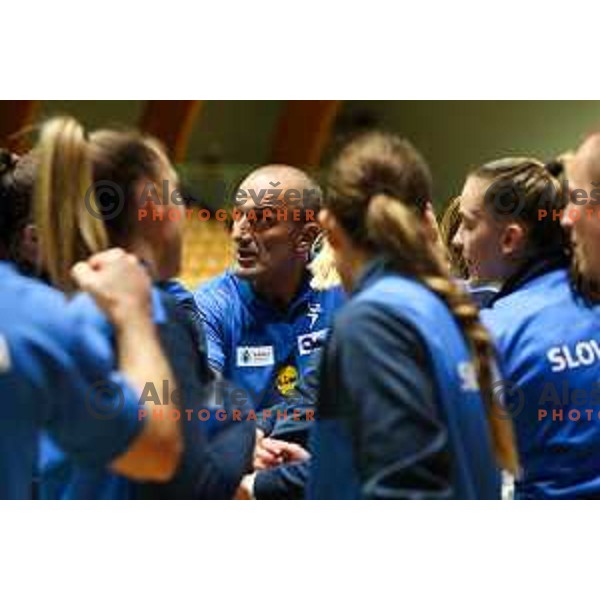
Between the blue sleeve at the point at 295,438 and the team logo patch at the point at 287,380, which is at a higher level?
the team logo patch at the point at 287,380

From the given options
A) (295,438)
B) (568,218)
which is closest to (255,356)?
(295,438)

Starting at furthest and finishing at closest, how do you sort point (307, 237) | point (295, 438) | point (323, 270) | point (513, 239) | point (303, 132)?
1. point (303, 132)
2. point (307, 237)
3. point (323, 270)
4. point (295, 438)
5. point (513, 239)

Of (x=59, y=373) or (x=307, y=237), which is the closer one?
(x=59, y=373)

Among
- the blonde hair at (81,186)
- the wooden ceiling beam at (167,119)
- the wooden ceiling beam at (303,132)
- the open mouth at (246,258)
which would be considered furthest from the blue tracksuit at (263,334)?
the wooden ceiling beam at (303,132)

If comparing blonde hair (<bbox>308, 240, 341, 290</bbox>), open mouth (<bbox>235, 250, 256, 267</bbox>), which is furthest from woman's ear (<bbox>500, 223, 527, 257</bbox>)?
open mouth (<bbox>235, 250, 256, 267</bbox>)

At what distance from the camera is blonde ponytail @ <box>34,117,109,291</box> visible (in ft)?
4.80

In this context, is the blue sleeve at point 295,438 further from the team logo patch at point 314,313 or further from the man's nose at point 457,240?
the man's nose at point 457,240

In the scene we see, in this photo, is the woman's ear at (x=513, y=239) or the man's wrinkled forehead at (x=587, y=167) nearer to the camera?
the man's wrinkled forehead at (x=587, y=167)

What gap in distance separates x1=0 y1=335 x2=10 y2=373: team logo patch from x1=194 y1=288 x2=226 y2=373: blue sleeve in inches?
31.9

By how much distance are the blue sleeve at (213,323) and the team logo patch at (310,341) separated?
5.9 inches

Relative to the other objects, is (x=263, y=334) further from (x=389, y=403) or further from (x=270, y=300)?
(x=389, y=403)

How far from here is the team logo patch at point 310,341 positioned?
7.30ft

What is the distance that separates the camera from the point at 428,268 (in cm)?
146

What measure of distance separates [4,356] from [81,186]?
10.0 inches
